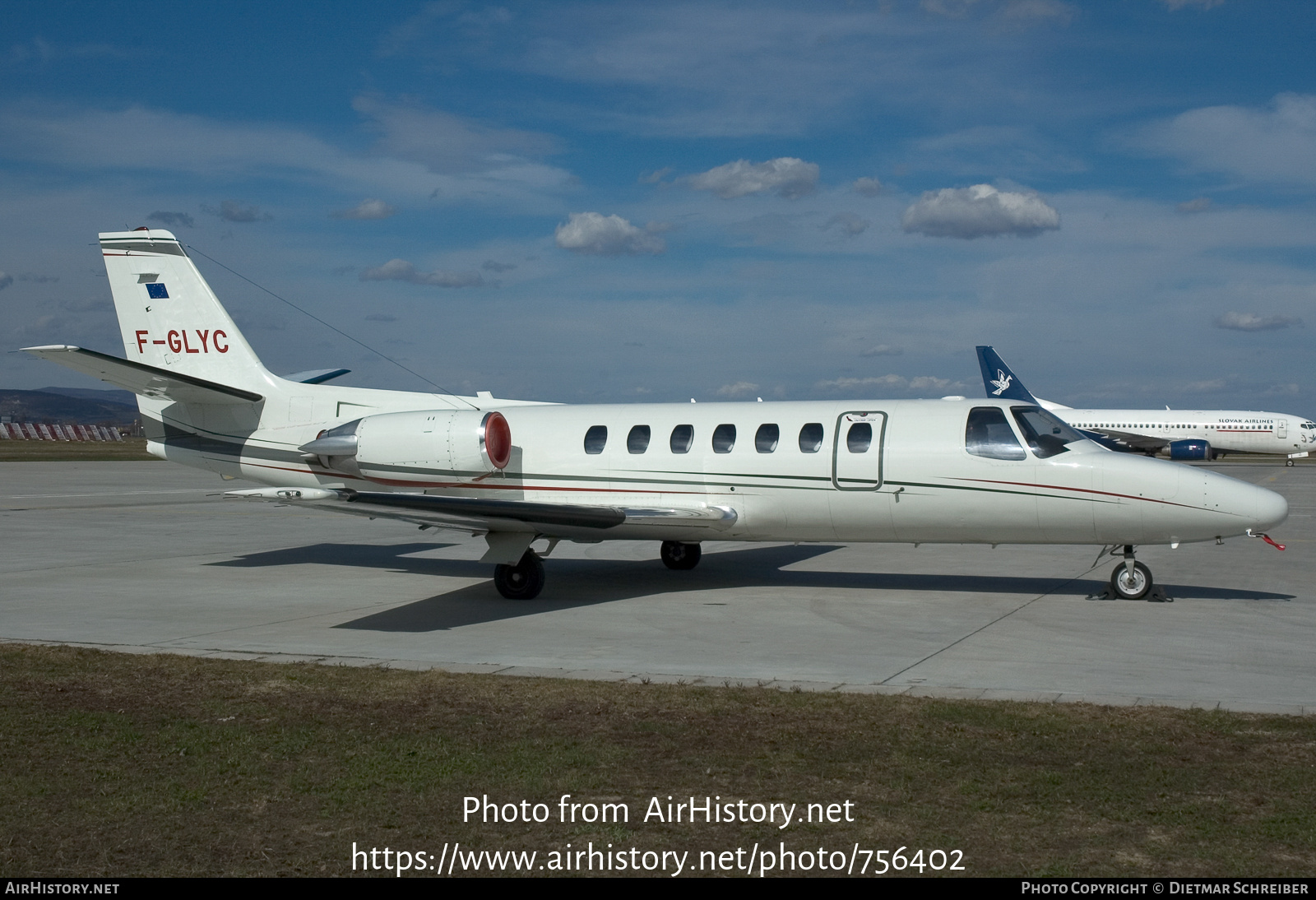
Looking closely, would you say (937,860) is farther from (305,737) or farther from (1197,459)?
(1197,459)

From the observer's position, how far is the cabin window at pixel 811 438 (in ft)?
48.9

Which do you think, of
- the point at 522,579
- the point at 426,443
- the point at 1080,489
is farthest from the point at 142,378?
the point at 1080,489

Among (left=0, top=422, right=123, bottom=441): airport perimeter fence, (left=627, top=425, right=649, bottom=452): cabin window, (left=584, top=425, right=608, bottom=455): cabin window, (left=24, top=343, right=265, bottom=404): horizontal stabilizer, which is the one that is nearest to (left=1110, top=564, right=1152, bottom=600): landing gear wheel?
(left=627, top=425, right=649, bottom=452): cabin window

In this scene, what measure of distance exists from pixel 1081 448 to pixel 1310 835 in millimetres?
8731

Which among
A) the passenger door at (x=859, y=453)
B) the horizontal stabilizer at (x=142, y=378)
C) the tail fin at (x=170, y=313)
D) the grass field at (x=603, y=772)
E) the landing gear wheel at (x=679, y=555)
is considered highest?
the tail fin at (x=170, y=313)

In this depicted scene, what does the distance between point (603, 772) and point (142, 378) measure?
1302 centimetres

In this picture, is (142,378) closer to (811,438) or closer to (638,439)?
(638,439)

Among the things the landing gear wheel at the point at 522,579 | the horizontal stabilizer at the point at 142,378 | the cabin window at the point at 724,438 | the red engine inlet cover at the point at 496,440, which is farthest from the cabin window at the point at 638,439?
the horizontal stabilizer at the point at 142,378

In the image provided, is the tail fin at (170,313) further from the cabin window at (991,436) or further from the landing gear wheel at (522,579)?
the cabin window at (991,436)

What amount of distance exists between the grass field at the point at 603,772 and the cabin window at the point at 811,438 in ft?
20.1

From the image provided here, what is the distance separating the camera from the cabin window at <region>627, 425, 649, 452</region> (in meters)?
15.9

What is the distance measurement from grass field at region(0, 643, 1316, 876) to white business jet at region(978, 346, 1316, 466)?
60.4 meters

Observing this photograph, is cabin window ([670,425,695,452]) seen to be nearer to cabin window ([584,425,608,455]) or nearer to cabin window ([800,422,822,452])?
cabin window ([584,425,608,455])

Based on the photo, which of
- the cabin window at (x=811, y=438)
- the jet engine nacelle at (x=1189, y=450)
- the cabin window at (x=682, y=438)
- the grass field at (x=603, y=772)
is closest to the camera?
the grass field at (x=603, y=772)
